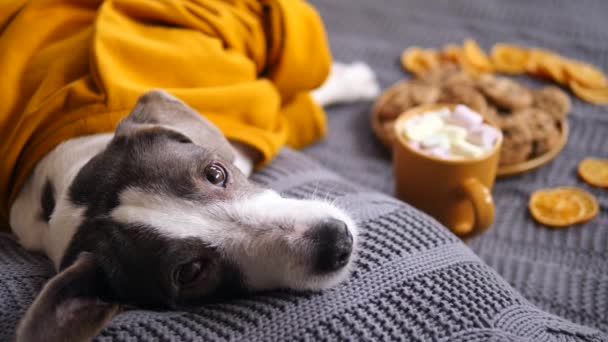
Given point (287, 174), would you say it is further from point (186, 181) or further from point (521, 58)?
point (521, 58)

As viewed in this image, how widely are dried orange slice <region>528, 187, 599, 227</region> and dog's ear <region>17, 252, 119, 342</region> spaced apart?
3.97 ft

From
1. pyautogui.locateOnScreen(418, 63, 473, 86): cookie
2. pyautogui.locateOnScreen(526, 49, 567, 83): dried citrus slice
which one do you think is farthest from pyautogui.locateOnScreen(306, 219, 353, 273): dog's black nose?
pyautogui.locateOnScreen(526, 49, 567, 83): dried citrus slice

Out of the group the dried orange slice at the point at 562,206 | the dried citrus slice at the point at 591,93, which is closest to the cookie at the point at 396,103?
the dried orange slice at the point at 562,206

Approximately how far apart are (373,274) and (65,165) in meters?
0.78

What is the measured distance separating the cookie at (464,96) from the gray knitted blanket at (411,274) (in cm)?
26

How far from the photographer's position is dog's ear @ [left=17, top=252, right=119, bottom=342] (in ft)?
2.97

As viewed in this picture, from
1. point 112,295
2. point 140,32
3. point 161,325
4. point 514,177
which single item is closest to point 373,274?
point 161,325

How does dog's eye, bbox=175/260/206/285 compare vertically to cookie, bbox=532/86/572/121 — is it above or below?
above

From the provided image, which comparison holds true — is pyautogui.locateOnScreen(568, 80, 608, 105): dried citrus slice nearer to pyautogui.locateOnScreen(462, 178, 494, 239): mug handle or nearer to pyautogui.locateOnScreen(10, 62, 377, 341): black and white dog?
pyautogui.locateOnScreen(462, 178, 494, 239): mug handle

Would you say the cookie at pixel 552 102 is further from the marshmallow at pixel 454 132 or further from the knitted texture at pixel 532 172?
the marshmallow at pixel 454 132

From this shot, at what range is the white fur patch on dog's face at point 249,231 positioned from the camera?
3.44 ft

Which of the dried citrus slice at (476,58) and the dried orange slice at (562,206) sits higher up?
the dried citrus slice at (476,58)

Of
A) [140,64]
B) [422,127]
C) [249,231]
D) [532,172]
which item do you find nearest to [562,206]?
[532,172]

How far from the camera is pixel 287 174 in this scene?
154 centimetres
